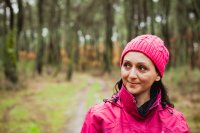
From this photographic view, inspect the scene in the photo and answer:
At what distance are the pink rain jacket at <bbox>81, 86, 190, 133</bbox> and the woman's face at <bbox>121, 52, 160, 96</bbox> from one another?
0.10 metres

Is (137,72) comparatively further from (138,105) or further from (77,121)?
(77,121)

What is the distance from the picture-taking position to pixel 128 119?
263 cm

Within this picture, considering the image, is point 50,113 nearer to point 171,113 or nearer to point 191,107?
point 191,107

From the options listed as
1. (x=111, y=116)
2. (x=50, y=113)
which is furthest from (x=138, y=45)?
(x=50, y=113)

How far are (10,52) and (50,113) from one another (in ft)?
23.0

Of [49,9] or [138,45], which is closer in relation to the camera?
[138,45]

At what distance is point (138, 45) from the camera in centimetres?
273

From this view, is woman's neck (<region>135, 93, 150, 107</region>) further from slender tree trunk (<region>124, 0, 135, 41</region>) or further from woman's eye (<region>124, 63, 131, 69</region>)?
slender tree trunk (<region>124, 0, 135, 41</region>)

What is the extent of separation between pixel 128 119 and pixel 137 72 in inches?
15.4

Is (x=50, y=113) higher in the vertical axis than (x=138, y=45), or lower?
lower

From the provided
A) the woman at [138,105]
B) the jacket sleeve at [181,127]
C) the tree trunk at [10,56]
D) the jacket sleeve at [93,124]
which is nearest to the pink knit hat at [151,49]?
the woman at [138,105]

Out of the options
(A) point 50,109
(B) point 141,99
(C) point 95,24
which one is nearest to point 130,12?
(A) point 50,109

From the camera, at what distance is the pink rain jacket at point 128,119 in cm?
261

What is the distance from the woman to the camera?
262cm
